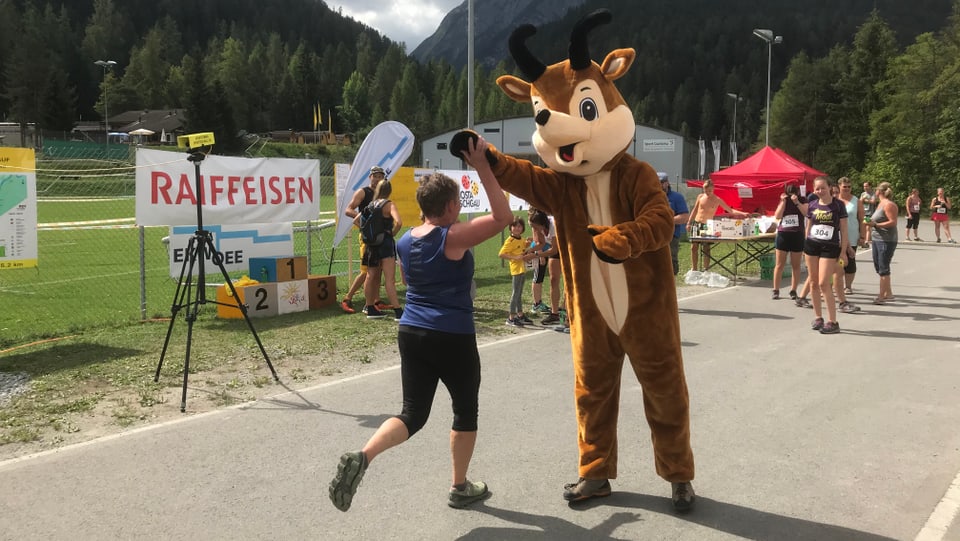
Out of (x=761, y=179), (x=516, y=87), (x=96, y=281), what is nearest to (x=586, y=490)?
(x=516, y=87)

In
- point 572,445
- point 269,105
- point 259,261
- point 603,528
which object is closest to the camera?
point 603,528

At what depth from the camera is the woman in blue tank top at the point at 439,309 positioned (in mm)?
3570

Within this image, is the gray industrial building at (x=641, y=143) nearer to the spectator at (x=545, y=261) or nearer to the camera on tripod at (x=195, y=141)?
the spectator at (x=545, y=261)

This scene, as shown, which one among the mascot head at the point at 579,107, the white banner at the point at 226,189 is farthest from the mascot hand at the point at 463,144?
the white banner at the point at 226,189

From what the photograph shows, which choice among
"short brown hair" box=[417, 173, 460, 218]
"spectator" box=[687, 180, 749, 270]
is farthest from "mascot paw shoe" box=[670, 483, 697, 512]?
"spectator" box=[687, 180, 749, 270]

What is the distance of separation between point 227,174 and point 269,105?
12763 centimetres

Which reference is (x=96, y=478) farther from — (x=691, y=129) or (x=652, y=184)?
(x=691, y=129)

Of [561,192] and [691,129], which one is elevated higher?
[691,129]

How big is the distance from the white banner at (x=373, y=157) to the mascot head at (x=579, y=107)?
24.2 ft

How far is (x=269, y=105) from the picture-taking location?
12900cm

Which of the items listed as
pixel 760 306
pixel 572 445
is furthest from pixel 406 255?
pixel 760 306

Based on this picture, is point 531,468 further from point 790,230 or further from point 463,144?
point 790,230

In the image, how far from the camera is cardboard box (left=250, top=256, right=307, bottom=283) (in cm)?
959

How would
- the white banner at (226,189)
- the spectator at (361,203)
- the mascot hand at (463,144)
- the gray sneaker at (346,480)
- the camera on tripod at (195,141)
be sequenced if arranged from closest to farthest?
the gray sneaker at (346,480), the mascot hand at (463,144), the camera on tripod at (195,141), the white banner at (226,189), the spectator at (361,203)
